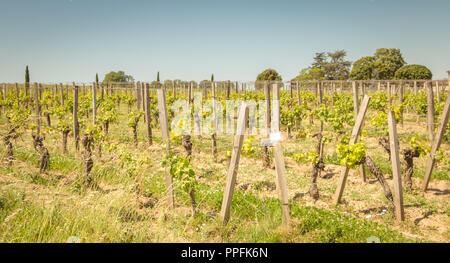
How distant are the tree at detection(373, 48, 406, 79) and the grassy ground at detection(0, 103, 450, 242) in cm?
5305

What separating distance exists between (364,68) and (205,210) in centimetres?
5815

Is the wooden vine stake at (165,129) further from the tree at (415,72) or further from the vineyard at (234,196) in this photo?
the tree at (415,72)

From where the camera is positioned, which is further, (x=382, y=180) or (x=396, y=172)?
(x=382, y=180)

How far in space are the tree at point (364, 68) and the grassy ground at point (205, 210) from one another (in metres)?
53.0

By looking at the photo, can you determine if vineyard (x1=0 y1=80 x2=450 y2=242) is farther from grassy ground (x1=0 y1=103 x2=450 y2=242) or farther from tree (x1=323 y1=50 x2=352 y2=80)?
tree (x1=323 y1=50 x2=352 y2=80)

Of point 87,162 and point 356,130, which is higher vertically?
point 356,130

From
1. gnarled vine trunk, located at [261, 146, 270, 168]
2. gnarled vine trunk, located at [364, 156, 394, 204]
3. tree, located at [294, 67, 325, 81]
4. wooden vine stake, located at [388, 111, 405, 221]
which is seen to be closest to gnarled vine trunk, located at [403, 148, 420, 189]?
gnarled vine trunk, located at [364, 156, 394, 204]

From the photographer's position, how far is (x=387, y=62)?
5297cm

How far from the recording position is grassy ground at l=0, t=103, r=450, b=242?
9.73 feet

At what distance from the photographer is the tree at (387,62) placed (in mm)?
51375

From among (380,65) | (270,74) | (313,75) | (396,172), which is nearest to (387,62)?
(380,65)

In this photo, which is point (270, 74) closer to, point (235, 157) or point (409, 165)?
point (409, 165)
